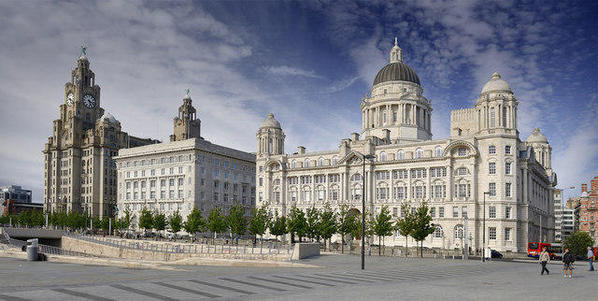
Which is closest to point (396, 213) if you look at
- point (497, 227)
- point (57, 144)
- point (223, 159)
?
point (497, 227)

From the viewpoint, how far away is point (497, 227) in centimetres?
8406

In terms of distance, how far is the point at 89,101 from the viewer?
15362cm

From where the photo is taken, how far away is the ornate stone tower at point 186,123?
534ft

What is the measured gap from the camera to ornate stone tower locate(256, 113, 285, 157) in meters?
113

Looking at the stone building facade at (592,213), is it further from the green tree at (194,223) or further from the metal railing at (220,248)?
the metal railing at (220,248)

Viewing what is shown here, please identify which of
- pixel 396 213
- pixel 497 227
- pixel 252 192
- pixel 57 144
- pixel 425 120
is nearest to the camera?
pixel 497 227

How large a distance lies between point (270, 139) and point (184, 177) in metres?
21.3

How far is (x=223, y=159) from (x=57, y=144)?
58.9m

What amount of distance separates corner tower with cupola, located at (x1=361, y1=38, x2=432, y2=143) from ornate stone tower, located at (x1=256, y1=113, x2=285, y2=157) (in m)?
19.7

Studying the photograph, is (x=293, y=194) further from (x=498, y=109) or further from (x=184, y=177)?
(x=498, y=109)

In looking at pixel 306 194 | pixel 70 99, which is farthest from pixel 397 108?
pixel 70 99

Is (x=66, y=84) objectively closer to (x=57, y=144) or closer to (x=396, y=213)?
(x=57, y=144)

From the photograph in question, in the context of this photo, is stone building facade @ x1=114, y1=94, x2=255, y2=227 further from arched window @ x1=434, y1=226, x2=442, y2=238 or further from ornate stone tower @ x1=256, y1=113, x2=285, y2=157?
arched window @ x1=434, y1=226, x2=442, y2=238

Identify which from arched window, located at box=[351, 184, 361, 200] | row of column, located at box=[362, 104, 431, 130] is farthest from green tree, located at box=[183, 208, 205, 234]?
row of column, located at box=[362, 104, 431, 130]
